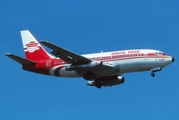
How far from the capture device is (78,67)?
76875mm

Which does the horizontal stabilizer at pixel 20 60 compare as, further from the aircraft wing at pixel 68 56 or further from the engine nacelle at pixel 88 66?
the engine nacelle at pixel 88 66

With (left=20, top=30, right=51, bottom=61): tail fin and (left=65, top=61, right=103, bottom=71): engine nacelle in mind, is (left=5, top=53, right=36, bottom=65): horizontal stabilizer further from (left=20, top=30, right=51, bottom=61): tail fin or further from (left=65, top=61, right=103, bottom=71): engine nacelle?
(left=65, top=61, right=103, bottom=71): engine nacelle

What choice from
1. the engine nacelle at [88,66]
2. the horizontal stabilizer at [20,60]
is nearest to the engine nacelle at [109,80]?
the engine nacelle at [88,66]

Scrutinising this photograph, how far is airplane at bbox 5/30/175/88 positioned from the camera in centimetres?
7612

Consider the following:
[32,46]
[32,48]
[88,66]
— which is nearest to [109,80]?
[88,66]

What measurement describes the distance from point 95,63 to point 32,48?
13.8 meters

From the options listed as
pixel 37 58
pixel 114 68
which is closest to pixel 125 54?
pixel 114 68

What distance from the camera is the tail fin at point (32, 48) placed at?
8300 centimetres

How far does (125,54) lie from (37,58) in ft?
47.9

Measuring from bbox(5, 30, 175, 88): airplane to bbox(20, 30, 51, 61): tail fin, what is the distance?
789 millimetres

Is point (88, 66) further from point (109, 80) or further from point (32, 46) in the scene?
point (32, 46)

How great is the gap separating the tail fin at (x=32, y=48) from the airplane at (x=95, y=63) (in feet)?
2.59

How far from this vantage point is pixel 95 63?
248ft

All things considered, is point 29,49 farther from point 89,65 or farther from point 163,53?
point 163,53
